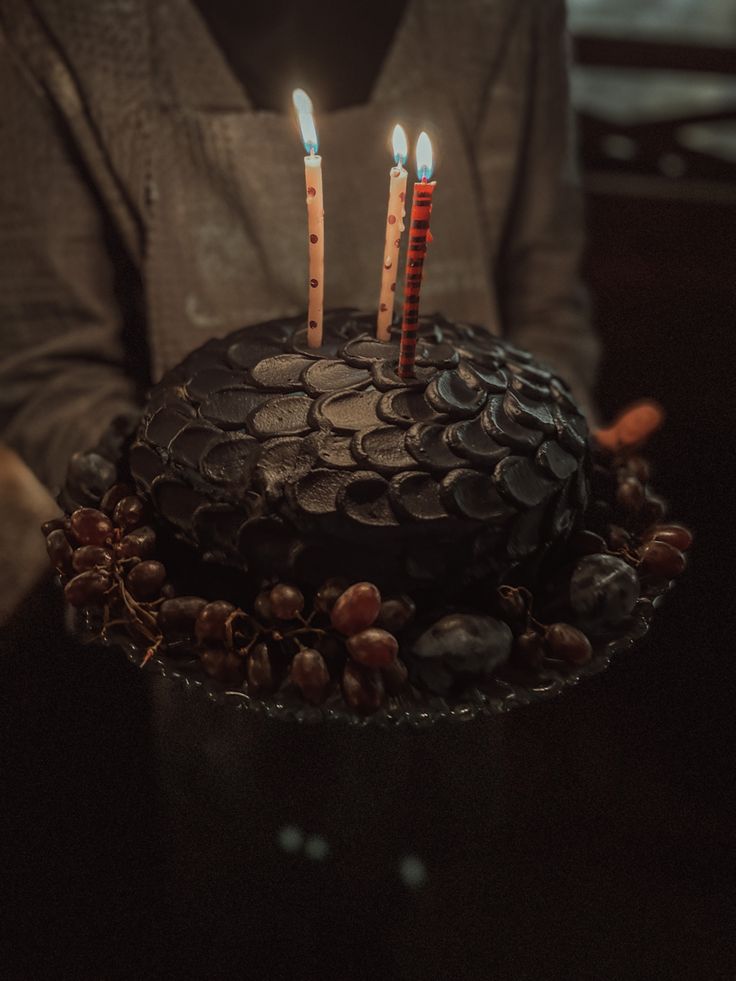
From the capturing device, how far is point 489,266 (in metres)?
1.78

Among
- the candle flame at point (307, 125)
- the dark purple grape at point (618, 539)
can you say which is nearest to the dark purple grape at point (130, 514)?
the candle flame at point (307, 125)

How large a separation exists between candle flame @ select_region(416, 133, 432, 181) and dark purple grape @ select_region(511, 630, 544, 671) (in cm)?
54

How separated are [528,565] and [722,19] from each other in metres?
2.69

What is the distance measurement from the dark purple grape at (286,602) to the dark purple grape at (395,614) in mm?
89

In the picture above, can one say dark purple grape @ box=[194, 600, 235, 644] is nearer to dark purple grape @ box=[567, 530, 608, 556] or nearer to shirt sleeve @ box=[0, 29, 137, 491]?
dark purple grape @ box=[567, 530, 608, 556]

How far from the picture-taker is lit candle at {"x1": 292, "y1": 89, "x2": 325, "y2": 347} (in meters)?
0.94

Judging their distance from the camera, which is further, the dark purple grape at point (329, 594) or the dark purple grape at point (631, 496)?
the dark purple grape at point (631, 496)

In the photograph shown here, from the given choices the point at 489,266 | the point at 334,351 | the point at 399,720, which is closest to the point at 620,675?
the point at 399,720

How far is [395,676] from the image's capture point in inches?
34.2

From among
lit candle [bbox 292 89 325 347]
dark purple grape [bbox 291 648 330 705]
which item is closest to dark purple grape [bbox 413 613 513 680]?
dark purple grape [bbox 291 648 330 705]

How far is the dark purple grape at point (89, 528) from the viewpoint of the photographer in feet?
3.20

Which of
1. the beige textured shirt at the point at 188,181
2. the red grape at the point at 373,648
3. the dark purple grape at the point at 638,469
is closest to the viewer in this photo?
the red grape at the point at 373,648

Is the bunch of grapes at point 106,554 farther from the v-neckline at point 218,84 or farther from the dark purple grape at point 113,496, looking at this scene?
the v-neckline at point 218,84

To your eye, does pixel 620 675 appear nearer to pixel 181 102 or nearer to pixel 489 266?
pixel 489 266
